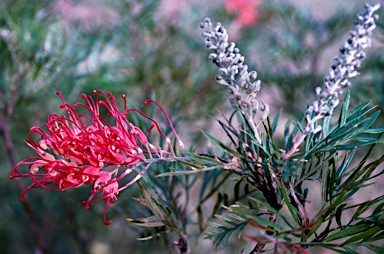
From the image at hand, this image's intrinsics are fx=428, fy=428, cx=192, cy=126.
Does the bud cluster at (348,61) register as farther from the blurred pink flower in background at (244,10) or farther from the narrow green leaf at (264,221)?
the blurred pink flower in background at (244,10)

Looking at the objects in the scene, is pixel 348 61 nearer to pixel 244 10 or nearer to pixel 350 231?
pixel 350 231

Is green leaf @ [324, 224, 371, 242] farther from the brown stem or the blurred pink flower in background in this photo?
the blurred pink flower in background

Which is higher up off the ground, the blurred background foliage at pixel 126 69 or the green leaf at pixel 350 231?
the blurred background foliage at pixel 126 69

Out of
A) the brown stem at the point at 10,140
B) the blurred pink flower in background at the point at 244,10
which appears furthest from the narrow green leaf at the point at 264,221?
the blurred pink flower in background at the point at 244,10

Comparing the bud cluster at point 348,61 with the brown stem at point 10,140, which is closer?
the bud cluster at point 348,61

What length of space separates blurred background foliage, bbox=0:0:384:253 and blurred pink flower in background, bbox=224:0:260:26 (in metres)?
0.03

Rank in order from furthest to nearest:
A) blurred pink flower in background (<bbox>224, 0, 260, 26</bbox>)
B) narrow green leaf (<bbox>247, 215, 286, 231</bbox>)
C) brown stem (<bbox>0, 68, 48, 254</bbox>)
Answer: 1. blurred pink flower in background (<bbox>224, 0, 260, 26</bbox>)
2. brown stem (<bbox>0, 68, 48, 254</bbox>)
3. narrow green leaf (<bbox>247, 215, 286, 231</bbox>)

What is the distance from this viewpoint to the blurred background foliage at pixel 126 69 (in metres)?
0.94

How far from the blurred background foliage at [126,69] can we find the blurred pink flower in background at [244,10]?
3 cm

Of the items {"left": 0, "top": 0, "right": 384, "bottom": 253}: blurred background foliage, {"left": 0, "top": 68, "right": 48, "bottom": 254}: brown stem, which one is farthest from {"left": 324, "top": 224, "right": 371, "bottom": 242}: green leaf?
{"left": 0, "top": 68, "right": 48, "bottom": 254}: brown stem

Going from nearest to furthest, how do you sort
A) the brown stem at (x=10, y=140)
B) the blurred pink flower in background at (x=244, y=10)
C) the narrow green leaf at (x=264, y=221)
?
the narrow green leaf at (x=264, y=221)
the brown stem at (x=10, y=140)
the blurred pink flower in background at (x=244, y=10)

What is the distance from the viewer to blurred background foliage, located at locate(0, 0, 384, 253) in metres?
0.94

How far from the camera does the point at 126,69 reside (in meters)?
1.40

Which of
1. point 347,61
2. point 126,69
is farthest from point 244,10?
point 347,61
